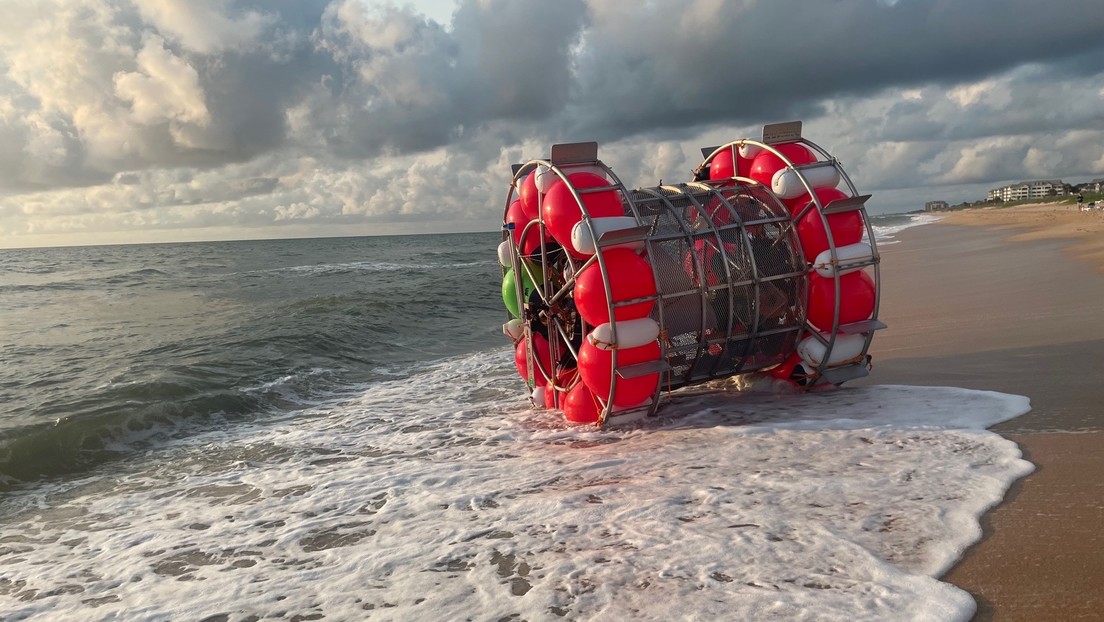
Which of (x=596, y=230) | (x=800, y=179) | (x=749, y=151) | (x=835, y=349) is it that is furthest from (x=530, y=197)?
(x=835, y=349)

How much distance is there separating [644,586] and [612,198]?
4613mm

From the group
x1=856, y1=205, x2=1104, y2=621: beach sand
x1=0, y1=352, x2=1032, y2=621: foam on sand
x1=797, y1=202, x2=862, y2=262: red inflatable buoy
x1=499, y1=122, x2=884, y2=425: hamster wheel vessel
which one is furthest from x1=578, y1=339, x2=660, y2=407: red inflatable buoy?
x1=856, y1=205, x2=1104, y2=621: beach sand

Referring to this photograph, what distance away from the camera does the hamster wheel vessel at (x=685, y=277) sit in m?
7.59

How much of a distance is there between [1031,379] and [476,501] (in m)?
6.40

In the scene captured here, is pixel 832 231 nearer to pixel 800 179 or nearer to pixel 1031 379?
pixel 800 179

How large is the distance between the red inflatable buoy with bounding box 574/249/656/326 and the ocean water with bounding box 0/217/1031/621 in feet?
4.45

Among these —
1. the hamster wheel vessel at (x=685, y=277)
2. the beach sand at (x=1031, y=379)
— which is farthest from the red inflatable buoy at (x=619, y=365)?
the beach sand at (x=1031, y=379)

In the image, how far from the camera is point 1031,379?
8.18m

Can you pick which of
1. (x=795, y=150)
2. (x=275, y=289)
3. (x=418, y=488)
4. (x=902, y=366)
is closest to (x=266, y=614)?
(x=418, y=488)

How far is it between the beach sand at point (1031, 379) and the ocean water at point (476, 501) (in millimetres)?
236

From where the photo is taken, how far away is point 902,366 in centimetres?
979

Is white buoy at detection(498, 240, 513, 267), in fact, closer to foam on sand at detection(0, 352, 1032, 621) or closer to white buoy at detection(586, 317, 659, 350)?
foam on sand at detection(0, 352, 1032, 621)

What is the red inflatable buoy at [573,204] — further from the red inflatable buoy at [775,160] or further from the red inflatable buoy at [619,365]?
the red inflatable buoy at [775,160]

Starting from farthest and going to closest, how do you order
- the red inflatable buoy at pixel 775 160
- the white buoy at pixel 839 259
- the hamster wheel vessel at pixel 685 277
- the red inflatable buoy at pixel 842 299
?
the red inflatable buoy at pixel 775 160 < the red inflatable buoy at pixel 842 299 < the white buoy at pixel 839 259 < the hamster wheel vessel at pixel 685 277
